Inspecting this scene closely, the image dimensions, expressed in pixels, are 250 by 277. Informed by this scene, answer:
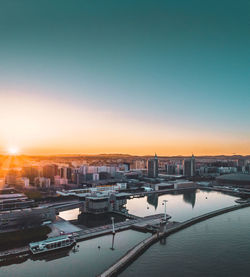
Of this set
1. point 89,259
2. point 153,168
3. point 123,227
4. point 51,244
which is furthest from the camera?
point 153,168

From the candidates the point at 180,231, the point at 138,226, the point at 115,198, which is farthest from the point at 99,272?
the point at 115,198

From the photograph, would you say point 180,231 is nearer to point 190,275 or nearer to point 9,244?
point 190,275

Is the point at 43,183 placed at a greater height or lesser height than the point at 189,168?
lesser

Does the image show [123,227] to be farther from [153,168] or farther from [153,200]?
[153,168]

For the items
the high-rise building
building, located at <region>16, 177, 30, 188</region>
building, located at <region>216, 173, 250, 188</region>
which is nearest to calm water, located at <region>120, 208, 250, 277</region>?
building, located at <region>216, 173, 250, 188</region>

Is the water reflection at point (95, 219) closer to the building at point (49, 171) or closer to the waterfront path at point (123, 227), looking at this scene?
the waterfront path at point (123, 227)

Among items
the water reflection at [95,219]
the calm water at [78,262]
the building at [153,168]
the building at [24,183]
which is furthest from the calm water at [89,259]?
the building at [153,168]

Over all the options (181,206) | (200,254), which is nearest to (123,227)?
(200,254)
